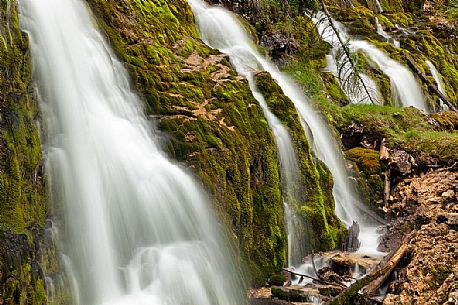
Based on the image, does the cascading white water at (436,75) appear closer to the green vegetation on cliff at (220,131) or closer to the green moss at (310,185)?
the green moss at (310,185)

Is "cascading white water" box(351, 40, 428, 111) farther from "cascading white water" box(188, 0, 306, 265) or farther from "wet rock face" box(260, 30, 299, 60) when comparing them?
"cascading white water" box(188, 0, 306, 265)

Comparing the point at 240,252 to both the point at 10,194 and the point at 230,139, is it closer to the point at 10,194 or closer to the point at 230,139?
the point at 230,139

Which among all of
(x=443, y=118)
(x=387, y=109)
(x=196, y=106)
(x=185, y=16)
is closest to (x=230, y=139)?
(x=196, y=106)

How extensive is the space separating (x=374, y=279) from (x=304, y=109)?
221 inches

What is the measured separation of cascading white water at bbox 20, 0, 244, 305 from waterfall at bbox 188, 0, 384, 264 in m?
2.45

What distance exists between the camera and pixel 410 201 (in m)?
8.97

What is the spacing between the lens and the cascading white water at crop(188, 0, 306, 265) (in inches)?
286

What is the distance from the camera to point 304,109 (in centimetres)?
1078

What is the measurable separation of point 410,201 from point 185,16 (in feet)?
18.9

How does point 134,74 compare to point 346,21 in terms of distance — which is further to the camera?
point 346,21

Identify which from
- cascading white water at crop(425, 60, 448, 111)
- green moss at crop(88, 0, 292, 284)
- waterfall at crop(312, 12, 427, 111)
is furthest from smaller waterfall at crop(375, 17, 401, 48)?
green moss at crop(88, 0, 292, 284)

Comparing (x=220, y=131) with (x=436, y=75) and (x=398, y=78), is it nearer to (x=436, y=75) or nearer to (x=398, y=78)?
(x=398, y=78)

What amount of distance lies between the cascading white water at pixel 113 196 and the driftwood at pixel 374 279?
3.75 feet

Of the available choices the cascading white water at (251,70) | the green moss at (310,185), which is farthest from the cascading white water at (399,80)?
the green moss at (310,185)
